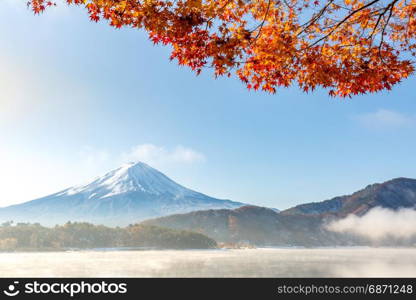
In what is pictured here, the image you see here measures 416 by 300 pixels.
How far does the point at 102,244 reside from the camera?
8362 cm

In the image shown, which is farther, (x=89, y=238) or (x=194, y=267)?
(x=89, y=238)

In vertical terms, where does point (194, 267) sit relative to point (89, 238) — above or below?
below

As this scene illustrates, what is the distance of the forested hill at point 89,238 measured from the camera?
75.4 m

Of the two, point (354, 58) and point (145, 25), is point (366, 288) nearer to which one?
point (354, 58)

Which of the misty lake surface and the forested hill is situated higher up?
the forested hill

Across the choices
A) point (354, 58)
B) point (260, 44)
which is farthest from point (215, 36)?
point (354, 58)

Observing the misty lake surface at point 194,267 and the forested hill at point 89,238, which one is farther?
the forested hill at point 89,238

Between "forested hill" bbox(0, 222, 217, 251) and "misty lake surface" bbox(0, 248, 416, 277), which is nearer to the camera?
"misty lake surface" bbox(0, 248, 416, 277)

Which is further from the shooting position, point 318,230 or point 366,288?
point 318,230

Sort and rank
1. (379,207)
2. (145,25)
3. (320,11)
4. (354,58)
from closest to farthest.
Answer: (145,25) → (320,11) → (354,58) → (379,207)

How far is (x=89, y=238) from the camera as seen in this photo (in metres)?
82.4

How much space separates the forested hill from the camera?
2968 inches

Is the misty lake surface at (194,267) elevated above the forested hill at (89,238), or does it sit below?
below

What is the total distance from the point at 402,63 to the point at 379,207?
683ft
